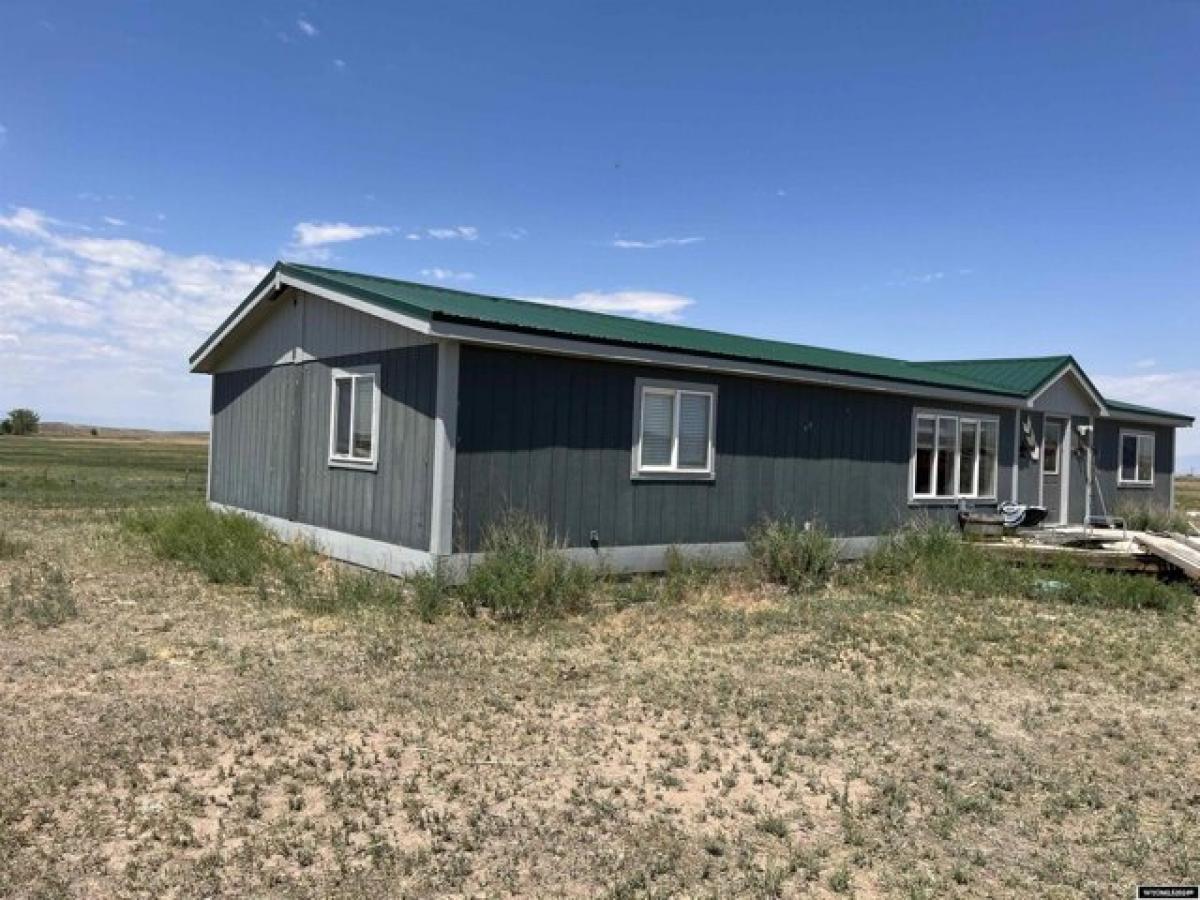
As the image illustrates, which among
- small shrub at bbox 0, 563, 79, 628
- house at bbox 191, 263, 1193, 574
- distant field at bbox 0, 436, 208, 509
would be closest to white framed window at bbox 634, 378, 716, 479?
house at bbox 191, 263, 1193, 574

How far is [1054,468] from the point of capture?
18.0m

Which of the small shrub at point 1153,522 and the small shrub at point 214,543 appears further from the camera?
the small shrub at point 1153,522

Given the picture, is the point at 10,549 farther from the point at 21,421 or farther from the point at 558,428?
the point at 21,421

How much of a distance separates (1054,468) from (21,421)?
7970 centimetres

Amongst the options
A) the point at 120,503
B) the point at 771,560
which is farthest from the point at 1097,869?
the point at 120,503

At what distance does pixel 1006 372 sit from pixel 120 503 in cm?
1755

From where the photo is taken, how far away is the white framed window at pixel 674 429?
11055mm

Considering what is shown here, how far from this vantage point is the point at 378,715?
5.76 metres

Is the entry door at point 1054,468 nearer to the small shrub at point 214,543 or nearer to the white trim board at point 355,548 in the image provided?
the white trim board at point 355,548

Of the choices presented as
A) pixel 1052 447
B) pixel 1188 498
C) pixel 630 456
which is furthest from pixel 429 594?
pixel 1188 498

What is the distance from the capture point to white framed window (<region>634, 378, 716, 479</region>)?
36.3 ft

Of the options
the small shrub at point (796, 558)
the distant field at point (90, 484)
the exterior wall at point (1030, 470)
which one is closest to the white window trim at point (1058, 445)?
the exterior wall at point (1030, 470)

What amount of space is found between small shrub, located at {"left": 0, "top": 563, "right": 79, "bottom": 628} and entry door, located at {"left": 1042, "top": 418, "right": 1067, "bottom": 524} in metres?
16.0

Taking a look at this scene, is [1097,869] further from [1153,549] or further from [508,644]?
[1153,549]
